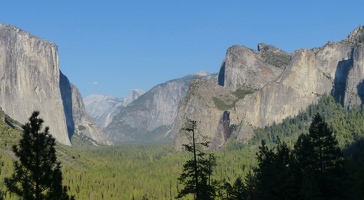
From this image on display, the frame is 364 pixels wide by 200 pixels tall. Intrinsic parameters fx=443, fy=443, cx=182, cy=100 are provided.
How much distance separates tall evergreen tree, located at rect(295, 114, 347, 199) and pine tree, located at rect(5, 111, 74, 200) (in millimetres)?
30610

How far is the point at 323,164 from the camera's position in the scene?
57.5m

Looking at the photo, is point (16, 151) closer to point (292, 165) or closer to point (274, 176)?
point (274, 176)

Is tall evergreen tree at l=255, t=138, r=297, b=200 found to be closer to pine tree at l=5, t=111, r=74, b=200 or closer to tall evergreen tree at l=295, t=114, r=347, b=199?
tall evergreen tree at l=295, t=114, r=347, b=199

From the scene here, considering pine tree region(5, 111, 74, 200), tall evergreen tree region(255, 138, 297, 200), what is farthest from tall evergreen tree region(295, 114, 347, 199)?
pine tree region(5, 111, 74, 200)

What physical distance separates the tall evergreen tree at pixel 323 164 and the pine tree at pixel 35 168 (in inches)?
1205

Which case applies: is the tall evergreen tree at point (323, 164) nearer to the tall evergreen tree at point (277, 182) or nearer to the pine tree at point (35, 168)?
the tall evergreen tree at point (277, 182)

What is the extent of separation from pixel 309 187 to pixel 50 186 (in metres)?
29.5

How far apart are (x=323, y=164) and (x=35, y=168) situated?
36.5m

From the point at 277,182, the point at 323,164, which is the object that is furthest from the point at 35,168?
the point at 323,164

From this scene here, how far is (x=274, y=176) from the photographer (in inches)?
2276

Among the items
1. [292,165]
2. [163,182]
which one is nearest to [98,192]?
[163,182]

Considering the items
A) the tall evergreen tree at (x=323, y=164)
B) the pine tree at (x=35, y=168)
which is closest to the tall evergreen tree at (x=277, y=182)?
the tall evergreen tree at (x=323, y=164)

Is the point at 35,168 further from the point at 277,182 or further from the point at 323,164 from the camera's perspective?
the point at 323,164

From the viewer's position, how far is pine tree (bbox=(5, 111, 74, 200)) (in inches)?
1497
